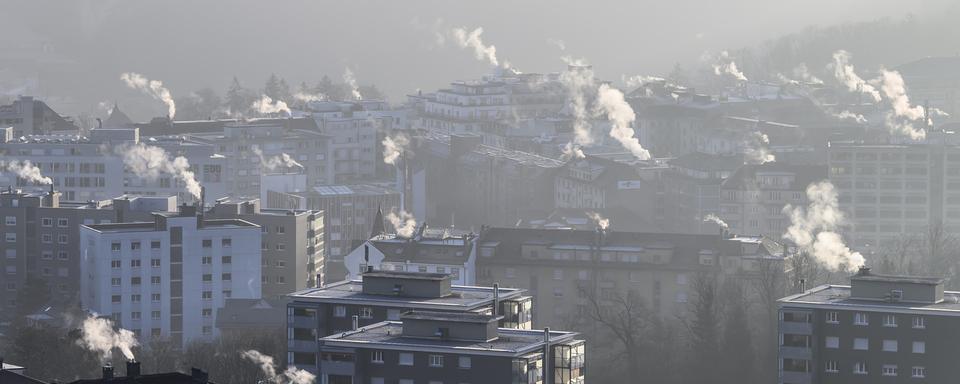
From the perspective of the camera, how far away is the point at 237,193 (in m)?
71.6

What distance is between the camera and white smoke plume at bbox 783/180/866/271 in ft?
186

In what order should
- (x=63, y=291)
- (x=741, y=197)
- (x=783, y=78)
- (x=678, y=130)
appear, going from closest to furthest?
(x=63, y=291)
(x=741, y=197)
(x=678, y=130)
(x=783, y=78)

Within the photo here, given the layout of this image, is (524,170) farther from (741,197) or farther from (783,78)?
(783,78)

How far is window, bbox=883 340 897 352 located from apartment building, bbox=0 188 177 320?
19.8m

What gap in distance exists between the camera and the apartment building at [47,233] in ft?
188

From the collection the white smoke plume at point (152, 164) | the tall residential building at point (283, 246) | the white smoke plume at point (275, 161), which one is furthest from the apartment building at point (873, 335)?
the white smoke plume at point (275, 161)

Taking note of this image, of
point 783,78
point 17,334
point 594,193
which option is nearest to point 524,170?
point 594,193

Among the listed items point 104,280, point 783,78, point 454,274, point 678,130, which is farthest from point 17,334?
point 783,78

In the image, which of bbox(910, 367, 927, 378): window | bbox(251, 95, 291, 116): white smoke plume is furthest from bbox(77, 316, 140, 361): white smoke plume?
bbox(251, 95, 291, 116): white smoke plume

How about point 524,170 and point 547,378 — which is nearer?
point 547,378

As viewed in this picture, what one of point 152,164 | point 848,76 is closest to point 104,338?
point 152,164

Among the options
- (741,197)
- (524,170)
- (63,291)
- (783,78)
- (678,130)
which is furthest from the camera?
(783,78)

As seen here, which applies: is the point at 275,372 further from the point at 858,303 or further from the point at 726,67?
the point at 726,67

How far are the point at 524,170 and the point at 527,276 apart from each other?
1950 centimetres
